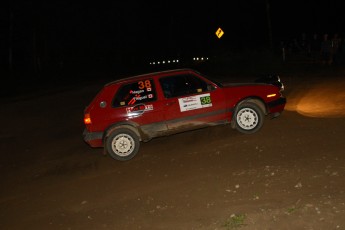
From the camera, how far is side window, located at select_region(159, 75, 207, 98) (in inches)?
368

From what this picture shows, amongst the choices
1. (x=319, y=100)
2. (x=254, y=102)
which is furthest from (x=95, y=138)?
(x=319, y=100)

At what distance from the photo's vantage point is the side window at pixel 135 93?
918 cm

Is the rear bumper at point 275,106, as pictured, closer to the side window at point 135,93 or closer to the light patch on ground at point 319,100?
the light patch on ground at point 319,100

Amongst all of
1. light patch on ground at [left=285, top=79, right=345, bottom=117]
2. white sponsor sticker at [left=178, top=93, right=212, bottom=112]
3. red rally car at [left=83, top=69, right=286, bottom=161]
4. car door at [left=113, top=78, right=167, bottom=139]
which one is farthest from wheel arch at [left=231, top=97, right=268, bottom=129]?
light patch on ground at [left=285, top=79, right=345, bottom=117]

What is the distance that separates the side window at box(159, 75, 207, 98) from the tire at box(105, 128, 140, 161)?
119 cm

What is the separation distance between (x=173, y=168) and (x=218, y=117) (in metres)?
1.94

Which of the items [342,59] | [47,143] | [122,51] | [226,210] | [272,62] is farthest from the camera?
[122,51]

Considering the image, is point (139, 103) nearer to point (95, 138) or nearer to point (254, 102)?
point (95, 138)

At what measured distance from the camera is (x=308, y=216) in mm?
5242

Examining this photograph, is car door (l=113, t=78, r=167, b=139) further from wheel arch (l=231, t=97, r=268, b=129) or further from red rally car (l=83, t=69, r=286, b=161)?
wheel arch (l=231, t=97, r=268, b=129)

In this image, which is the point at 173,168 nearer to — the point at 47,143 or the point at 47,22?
the point at 47,143

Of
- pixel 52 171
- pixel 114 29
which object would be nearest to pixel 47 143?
pixel 52 171

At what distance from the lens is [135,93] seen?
9.22 metres

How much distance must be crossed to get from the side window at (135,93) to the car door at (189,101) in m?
0.29
